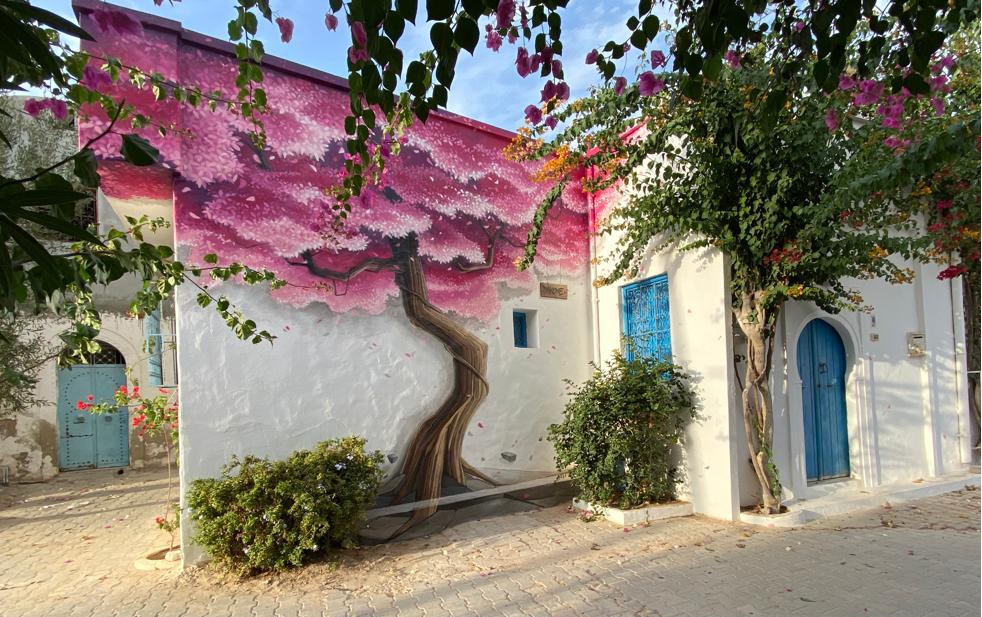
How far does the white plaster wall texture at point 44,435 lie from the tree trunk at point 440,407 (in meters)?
6.41

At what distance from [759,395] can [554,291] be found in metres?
2.50

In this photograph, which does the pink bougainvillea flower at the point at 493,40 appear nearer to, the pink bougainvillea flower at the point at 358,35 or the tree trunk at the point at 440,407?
the pink bougainvillea flower at the point at 358,35

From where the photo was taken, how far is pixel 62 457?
402 inches

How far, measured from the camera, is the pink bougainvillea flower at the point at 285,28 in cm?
236

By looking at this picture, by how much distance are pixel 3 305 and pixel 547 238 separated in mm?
5698

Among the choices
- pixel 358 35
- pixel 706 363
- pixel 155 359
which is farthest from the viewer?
pixel 155 359

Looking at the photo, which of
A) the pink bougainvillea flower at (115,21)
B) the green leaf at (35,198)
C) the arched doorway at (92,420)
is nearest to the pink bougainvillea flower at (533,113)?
the pink bougainvillea flower at (115,21)

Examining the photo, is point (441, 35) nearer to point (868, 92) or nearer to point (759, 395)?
point (868, 92)

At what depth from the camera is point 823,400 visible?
6059mm

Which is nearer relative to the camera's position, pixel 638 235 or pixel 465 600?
pixel 465 600

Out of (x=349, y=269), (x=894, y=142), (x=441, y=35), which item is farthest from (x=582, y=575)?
(x=894, y=142)

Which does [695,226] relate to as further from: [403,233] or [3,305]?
[3,305]

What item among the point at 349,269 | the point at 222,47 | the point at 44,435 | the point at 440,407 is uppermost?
the point at 222,47

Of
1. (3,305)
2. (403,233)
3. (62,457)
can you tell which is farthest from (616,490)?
(62,457)
